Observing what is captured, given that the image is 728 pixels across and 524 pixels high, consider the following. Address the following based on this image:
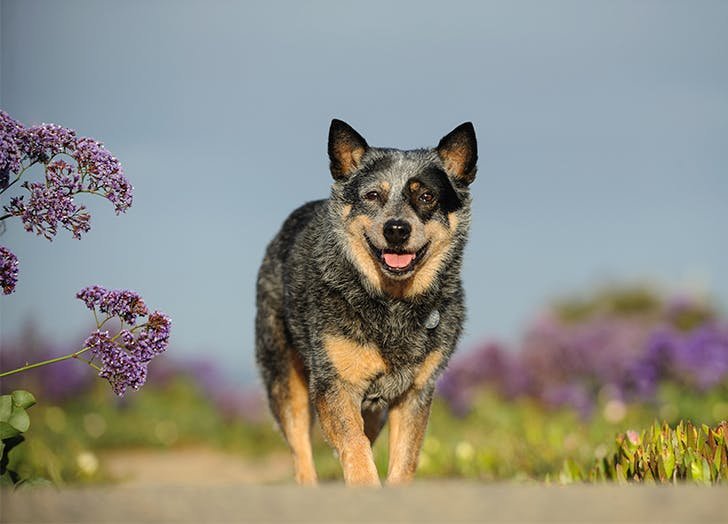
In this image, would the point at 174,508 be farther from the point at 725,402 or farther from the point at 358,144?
the point at 725,402

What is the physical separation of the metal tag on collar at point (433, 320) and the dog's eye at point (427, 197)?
2.14 feet

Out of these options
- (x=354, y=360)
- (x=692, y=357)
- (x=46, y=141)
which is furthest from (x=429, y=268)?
(x=692, y=357)

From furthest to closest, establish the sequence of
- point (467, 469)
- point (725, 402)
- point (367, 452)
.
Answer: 1. point (725, 402)
2. point (467, 469)
3. point (367, 452)

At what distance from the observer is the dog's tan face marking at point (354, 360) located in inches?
207

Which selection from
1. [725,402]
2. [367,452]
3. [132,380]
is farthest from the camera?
[725,402]

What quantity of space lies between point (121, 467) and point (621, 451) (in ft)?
23.0

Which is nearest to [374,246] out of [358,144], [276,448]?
[358,144]

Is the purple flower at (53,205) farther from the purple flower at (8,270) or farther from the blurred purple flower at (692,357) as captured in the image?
the blurred purple flower at (692,357)

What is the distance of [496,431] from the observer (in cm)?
1054

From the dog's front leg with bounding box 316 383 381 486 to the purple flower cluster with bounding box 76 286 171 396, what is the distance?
109 centimetres

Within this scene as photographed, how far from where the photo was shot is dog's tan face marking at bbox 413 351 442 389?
543 cm

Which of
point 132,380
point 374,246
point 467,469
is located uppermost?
point 374,246

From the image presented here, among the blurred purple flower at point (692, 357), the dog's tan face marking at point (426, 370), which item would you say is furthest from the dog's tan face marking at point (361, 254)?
the blurred purple flower at point (692, 357)

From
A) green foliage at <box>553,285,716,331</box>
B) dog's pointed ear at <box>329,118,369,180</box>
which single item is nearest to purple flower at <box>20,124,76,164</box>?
dog's pointed ear at <box>329,118,369,180</box>
